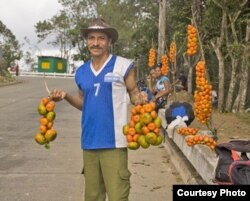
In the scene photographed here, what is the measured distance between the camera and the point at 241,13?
14344 millimetres

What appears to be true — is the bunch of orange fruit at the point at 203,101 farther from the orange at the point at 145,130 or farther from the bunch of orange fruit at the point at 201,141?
the orange at the point at 145,130

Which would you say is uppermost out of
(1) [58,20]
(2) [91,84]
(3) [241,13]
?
(1) [58,20]

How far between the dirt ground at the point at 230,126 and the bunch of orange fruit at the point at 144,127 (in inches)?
205

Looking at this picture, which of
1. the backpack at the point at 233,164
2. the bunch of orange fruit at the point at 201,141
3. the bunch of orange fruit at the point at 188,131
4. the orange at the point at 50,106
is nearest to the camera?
the backpack at the point at 233,164

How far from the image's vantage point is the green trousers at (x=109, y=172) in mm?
4102

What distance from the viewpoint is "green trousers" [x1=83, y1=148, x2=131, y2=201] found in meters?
4.10

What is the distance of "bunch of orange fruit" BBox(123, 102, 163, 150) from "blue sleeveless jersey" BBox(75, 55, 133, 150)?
259 millimetres

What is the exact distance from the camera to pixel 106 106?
160 inches

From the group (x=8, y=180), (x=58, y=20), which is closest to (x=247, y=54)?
(x=8, y=180)

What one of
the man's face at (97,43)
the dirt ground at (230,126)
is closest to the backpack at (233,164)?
the man's face at (97,43)

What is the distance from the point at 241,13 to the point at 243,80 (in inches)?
87.3

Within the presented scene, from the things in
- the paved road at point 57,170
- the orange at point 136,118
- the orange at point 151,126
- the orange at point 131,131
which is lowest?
the paved road at point 57,170

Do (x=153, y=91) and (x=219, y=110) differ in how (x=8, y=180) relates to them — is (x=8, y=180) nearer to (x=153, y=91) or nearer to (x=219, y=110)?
(x=153, y=91)

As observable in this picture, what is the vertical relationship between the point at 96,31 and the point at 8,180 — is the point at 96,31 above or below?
above
